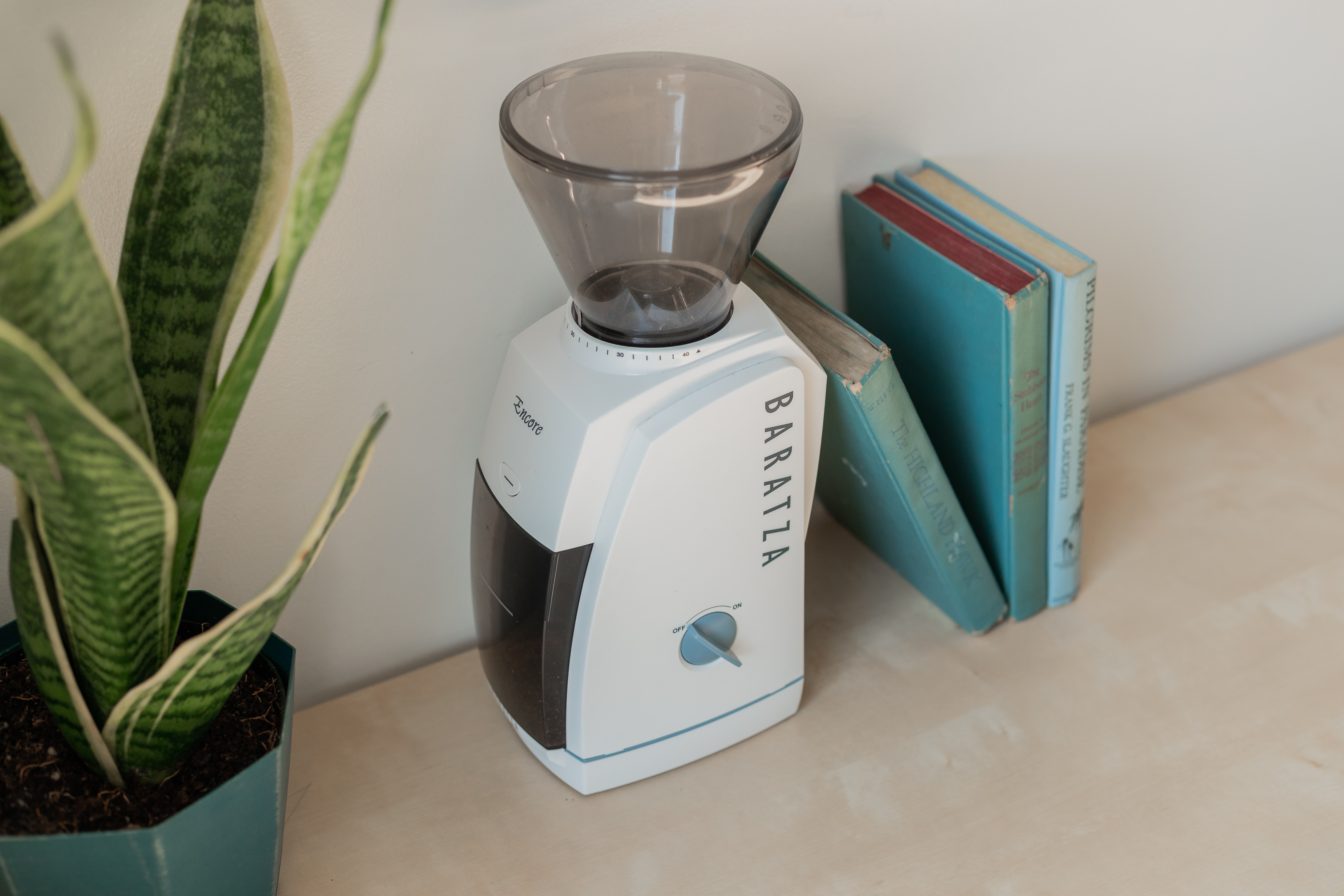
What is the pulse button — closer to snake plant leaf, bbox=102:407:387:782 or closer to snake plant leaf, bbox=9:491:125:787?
snake plant leaf, bbox=102:407:387:782

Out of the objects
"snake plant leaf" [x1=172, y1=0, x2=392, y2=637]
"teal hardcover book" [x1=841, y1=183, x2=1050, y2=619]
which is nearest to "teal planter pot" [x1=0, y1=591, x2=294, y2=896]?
"snake plant leaf" [x1=172, y1=0, x2=392, y2=637]

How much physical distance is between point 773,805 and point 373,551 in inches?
14.3

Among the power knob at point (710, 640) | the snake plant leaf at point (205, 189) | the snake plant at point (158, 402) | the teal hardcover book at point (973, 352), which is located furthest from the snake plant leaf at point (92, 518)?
the teal hardcover book at point (973, 352)

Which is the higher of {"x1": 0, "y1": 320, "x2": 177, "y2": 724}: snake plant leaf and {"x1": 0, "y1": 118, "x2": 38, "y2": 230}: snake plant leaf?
{"x1": 0, "y1": 118, "x2": 38, "y2": 230}: snake plant leaf

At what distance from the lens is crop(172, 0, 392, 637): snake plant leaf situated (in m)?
0.42

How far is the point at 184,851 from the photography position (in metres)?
0.56

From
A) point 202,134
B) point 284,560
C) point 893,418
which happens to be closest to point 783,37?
point 893,418

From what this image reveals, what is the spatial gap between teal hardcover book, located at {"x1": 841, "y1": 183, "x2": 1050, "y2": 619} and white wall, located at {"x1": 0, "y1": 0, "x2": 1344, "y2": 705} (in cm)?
6

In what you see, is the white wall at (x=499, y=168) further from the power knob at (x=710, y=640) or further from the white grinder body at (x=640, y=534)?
the power knob at (x=710, y=640)

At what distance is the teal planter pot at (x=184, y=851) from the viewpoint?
537mm

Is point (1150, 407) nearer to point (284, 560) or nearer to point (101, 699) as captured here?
point (284, 560)

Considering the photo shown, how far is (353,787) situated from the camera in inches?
30.7

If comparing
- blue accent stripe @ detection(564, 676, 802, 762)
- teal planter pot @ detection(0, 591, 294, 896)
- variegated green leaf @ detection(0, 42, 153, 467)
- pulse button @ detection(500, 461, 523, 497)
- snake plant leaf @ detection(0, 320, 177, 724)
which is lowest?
blue accent stripe @ detection(564, 676, 802, 762)

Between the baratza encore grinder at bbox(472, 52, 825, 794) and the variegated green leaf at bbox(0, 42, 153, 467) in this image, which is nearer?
the variegated green leaf at bbox(0, 42, 153, 467)
